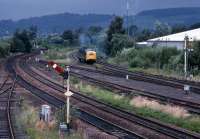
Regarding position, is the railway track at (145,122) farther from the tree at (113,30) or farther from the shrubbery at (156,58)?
the tree at (113,30)

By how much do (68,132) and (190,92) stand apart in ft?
56.7

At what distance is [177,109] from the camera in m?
26.2

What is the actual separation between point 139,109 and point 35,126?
7176 mm

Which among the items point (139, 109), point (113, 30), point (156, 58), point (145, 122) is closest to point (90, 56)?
point (156, 58)

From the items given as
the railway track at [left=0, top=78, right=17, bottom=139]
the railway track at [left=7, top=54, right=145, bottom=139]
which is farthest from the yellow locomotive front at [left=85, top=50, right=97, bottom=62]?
the railway track at [left=0, top=78, right=17, bottom=139]

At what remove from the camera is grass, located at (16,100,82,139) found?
1980 cm

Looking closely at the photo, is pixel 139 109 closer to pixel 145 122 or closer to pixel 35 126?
pixel 145 122

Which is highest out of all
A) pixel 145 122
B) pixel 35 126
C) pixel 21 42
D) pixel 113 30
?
pixel 113 30

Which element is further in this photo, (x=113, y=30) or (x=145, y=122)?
(x=113, y=30)

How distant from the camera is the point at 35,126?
2234 centimetres

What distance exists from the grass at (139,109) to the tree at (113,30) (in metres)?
55.2

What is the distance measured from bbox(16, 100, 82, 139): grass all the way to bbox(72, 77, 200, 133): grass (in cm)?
497

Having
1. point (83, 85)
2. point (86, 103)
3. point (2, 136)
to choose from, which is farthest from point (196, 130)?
point (83, 85)

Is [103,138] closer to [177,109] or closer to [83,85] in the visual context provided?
[177,109]
